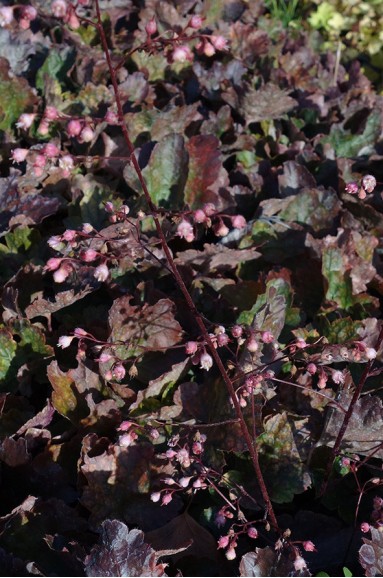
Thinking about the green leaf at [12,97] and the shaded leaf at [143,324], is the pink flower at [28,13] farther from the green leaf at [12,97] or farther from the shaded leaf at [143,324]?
the green leaf at [12,97]

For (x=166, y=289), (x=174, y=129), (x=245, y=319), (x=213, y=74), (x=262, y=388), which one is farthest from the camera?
(x=213, y=74)

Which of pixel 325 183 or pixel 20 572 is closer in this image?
pixel 20 572

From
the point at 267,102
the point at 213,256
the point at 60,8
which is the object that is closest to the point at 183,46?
the point at 60,8

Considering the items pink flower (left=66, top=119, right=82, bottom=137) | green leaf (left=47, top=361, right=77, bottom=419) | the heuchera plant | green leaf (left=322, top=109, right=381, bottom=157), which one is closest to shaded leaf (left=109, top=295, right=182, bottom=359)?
the heuchera plant

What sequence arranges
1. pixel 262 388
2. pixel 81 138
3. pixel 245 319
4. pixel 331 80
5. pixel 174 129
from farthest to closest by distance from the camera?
Answer: pixel 331 80
pixel 174 129
pixel 245 319
pixel 262 388
pixel 81 138

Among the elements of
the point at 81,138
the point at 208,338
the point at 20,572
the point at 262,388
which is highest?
the point at 81,138

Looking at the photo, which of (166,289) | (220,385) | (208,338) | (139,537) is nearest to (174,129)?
(166,289)

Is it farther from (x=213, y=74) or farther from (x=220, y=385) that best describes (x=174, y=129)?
(x=220, y=385)

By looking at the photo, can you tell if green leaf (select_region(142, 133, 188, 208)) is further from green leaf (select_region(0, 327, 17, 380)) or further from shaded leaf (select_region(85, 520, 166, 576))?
shaded leaf (select_region(85, 520, 166, 576))

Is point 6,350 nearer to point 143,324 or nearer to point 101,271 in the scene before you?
point 143,324
